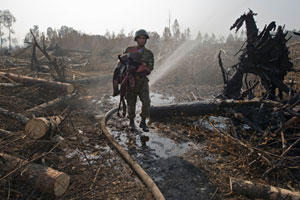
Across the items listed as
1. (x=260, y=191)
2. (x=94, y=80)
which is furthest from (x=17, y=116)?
(x=94, y=80)

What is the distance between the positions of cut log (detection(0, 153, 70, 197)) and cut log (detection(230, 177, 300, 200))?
1975 millimetres

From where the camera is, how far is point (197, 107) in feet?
15.7

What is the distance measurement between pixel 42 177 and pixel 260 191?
2453 millimetres

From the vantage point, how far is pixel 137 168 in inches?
115

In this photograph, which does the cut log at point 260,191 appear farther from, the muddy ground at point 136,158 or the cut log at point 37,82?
the cut log at point 37,82

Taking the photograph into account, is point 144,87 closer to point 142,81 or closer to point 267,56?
point 142,81

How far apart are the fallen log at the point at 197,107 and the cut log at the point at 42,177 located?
10.6 ft

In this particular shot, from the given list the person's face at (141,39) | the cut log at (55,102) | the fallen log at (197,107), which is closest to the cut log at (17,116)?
the cut log at (55,102)

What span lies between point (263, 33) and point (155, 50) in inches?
692

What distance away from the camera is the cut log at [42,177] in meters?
2.21

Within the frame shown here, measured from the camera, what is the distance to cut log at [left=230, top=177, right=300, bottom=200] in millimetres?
2260

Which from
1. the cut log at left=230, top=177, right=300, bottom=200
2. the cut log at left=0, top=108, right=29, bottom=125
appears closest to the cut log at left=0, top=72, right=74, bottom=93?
the cut log at left=0, top=108, right=29, bottom=125

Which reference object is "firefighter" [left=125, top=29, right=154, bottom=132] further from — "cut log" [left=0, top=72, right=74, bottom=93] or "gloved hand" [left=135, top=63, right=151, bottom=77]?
"cut log" [left=0, top=72, right=74, bottom=93]

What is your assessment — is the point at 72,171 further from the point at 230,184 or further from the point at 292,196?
the point at 292,196
